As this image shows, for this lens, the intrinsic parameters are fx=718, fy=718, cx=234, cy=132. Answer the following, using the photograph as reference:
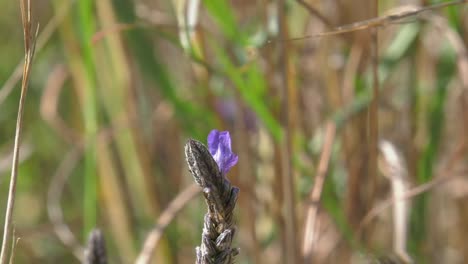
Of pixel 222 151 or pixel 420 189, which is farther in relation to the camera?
pixel 420 189

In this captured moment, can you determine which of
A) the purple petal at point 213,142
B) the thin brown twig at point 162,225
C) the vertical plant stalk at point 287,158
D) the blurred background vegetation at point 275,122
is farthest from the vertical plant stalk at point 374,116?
the purple petal at point 213,142

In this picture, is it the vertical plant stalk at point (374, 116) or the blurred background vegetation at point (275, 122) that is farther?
the blurred background vegetation at point (275, 122)

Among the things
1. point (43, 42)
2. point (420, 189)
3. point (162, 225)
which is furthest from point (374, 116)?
point (43, 42)

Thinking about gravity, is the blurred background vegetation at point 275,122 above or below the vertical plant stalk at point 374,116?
above

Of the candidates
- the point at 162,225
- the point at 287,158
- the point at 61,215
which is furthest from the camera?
the point at 61,215

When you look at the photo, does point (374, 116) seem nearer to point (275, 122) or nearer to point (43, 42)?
point (275, 122)

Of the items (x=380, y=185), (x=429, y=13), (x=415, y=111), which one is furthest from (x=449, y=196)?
(x=429, y=13)

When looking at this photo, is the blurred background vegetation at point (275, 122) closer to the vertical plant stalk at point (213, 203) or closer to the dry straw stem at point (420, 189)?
the dry straw stem at point (420, 189)

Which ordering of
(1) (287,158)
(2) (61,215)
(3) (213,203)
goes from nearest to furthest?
(3) (213,203) < (1) (287,158) < (2) (61,215)
